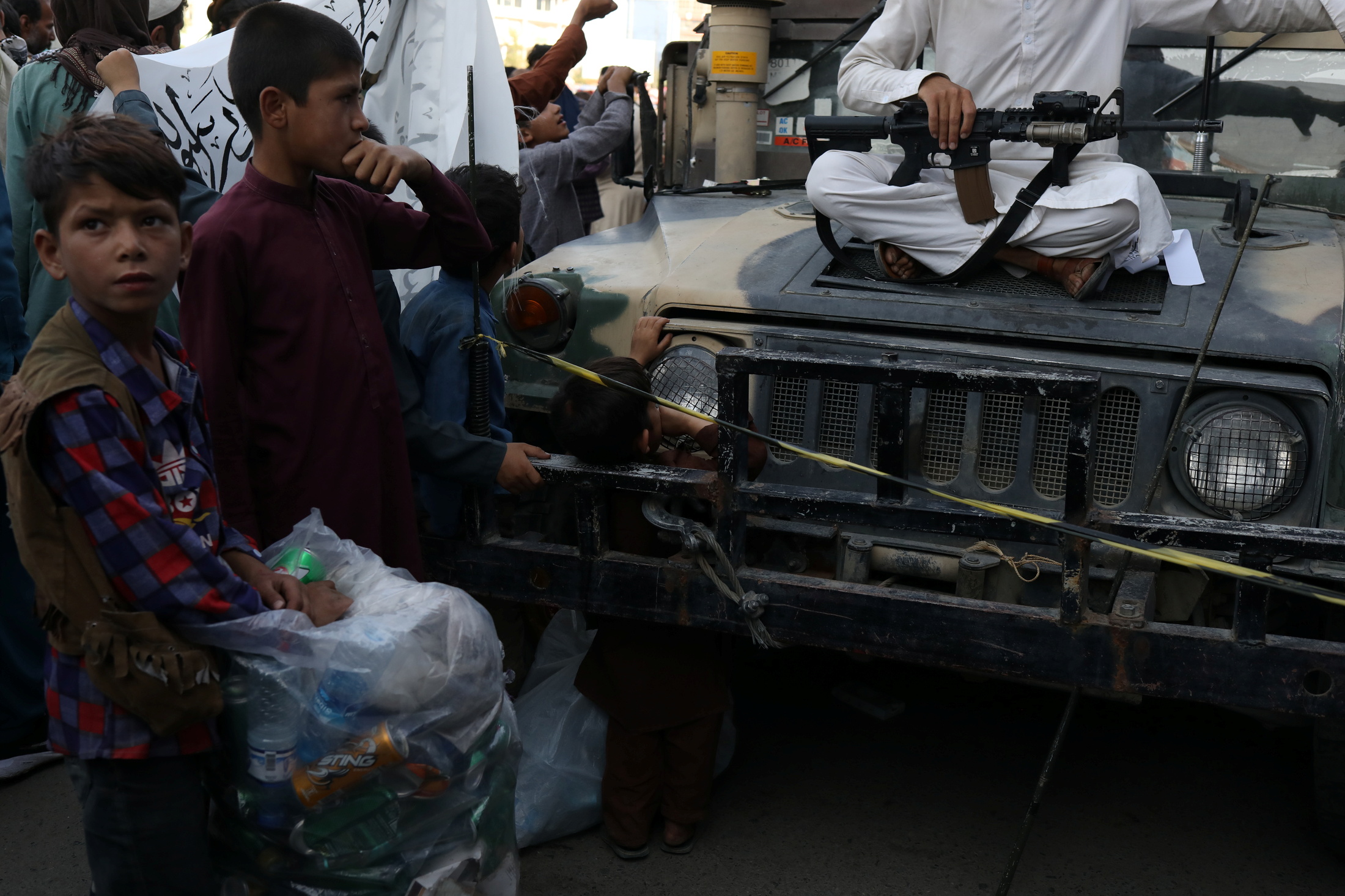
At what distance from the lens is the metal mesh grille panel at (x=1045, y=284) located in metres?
2.74

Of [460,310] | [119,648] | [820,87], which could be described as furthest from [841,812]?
[820,87]

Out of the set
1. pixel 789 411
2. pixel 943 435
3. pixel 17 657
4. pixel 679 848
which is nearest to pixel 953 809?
pixel 679 848

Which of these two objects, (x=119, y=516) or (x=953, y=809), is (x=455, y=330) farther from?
(x=953, y=809)

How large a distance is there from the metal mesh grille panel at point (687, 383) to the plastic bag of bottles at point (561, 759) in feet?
2.33

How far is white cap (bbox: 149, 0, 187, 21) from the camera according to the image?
368cm

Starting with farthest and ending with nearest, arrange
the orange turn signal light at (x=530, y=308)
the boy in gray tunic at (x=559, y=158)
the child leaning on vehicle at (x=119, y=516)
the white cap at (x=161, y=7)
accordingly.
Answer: the boy in gray tunic at (x=559, y=158)
the white cap at (x=161, y=7)
the orange turn signal light at (x=530, y=308)
the child leaning on vehicle at (x=119, y=516)

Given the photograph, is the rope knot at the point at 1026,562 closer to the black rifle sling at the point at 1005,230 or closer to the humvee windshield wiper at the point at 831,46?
the black rifle sling at the point at 1005,230

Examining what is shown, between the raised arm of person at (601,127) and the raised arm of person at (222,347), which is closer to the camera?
the raised arm of person at (222,347)

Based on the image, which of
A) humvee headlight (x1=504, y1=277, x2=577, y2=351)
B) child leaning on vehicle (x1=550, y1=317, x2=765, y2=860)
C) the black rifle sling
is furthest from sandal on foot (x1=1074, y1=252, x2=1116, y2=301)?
humvee headlight (x1=504, y1=277, x2=577, y2=351)

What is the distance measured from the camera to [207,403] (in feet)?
6.81

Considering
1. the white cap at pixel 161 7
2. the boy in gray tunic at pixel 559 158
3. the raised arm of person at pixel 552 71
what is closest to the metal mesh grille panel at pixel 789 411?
the white cap at pixel 161 7

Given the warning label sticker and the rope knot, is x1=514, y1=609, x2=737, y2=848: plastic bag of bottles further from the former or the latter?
the warning label sticker

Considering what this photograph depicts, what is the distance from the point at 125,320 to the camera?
1731 mm

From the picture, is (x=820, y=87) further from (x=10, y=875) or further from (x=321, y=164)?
(x=10, y=875)
